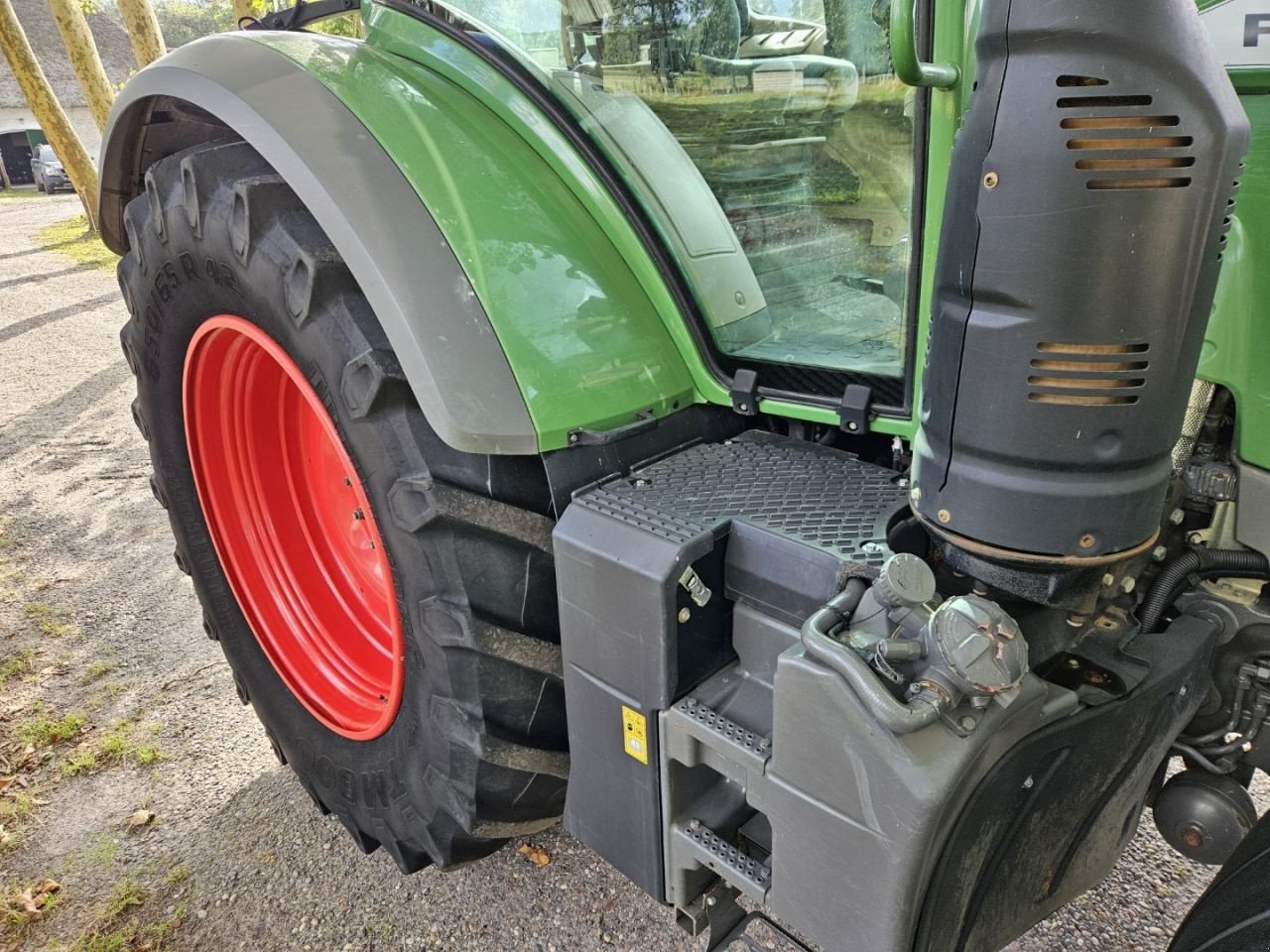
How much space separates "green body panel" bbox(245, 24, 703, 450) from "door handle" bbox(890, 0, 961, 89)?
0.62 meters

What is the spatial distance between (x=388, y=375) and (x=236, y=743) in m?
1.52

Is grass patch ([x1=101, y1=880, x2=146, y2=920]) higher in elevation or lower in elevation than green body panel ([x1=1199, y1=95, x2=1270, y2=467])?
lower

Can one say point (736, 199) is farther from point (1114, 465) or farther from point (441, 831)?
point (441, 831)

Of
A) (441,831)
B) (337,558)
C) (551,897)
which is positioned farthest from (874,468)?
(337,558)

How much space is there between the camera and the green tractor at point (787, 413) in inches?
35.0

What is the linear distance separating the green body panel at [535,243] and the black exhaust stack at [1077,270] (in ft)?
1.87

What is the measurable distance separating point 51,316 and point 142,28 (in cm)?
272

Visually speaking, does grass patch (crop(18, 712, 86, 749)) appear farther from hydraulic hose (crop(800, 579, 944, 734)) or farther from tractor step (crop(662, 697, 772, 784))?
hydraulic hose (crop(800, 579, 944, 734))

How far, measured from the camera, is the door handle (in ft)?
2.92

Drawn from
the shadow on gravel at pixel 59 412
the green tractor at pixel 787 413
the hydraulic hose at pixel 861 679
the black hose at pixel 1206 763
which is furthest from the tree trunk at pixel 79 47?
the black hose at pixel 1206 763

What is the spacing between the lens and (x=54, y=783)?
7.42 ft

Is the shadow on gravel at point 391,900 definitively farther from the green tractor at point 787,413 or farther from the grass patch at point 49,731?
the grass patch at point 49,731

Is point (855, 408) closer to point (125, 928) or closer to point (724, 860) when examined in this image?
point (724, 860)

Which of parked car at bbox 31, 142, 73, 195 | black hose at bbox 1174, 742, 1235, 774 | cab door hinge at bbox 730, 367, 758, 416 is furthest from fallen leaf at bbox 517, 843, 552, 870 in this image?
parked car at bbox 31, 142, 73, 195
